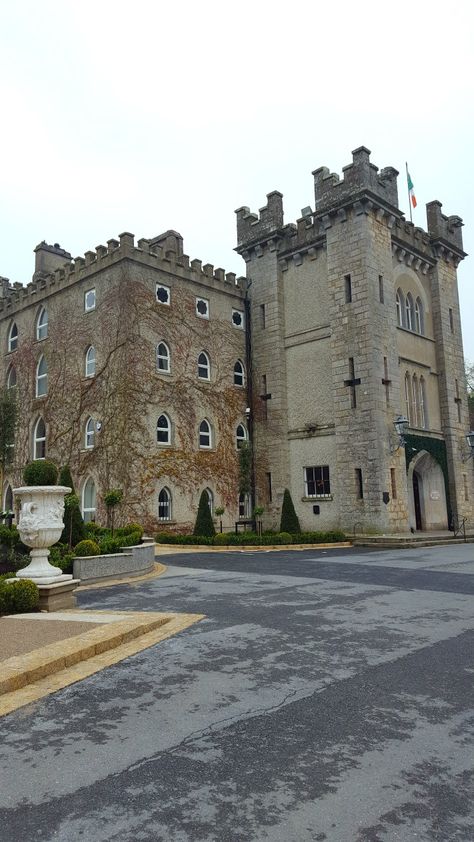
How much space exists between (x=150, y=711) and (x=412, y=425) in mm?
23781

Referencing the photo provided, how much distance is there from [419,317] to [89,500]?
17601 millimetres

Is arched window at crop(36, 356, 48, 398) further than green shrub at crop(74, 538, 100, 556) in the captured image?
Yes

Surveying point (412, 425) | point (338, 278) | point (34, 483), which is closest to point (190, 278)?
point (338, 278)

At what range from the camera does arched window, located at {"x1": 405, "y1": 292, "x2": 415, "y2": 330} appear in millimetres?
28109

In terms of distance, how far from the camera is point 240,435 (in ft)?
94.7

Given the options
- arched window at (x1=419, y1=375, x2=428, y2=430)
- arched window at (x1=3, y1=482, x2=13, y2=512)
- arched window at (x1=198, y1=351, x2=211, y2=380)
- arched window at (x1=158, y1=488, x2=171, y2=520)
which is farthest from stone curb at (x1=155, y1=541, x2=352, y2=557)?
arched window at (x1=3, y1=482, x2=13, y2=512)

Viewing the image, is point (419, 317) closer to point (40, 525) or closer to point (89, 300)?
point (89, 300)

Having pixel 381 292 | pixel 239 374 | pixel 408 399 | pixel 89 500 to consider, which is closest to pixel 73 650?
pixel 89 500

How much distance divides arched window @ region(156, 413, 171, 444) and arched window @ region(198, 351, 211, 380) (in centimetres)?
319

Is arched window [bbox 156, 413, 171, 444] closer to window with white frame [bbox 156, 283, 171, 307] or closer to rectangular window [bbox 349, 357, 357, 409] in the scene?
window with white frame [bbox 156, 283, 171, 307]

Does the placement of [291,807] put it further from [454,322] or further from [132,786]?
[454,322]

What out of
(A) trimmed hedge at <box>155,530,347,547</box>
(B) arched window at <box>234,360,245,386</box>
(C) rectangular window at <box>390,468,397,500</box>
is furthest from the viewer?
(B) arched window at <box>234,360,245,386</box>

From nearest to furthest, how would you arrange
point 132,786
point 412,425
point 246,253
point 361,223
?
point 132,786, point 361,223, point 412,425, point 246,253

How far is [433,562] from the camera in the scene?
51.8 feet
